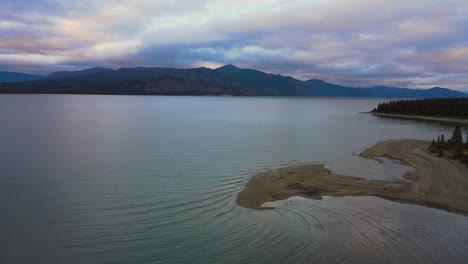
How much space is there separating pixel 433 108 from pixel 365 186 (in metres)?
96.9

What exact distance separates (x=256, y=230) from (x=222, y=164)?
13.4 m

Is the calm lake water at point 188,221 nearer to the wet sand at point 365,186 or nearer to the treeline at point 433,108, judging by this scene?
the wet sand at point 365,186

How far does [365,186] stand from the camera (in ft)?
65.0

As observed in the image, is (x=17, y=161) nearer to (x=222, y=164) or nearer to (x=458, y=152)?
(x=222, y=164)

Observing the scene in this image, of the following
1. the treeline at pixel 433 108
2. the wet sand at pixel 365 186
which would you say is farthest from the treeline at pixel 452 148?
the treeline at pixel 433 108

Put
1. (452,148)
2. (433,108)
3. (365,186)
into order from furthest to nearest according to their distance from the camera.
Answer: (433,108) → (452,148) → (365,186)

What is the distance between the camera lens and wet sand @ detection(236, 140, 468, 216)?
56.9ft

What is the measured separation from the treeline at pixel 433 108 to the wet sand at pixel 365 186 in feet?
266

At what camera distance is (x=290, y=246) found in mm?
12227

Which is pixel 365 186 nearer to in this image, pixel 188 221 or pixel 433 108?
pixel 188 221

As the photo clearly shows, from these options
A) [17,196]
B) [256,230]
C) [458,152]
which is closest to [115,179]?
[17,196]

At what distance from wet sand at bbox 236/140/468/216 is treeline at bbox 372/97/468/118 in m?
81.2

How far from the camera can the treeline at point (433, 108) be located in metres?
96.6

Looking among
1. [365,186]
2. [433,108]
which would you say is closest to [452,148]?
[365,186]
